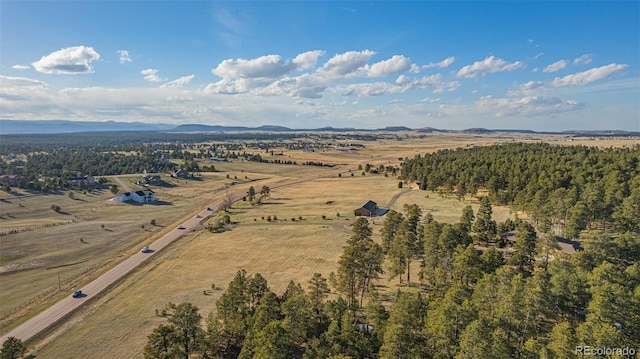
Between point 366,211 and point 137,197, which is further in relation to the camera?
point 137,197

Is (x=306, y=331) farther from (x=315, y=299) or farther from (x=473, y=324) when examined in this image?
(x=473, y=324)

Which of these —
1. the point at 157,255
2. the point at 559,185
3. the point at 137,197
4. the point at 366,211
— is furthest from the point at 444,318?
the point at 137,197

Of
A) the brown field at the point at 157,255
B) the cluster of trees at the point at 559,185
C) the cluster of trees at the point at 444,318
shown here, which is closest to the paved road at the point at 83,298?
the brown field at the point at 157,255

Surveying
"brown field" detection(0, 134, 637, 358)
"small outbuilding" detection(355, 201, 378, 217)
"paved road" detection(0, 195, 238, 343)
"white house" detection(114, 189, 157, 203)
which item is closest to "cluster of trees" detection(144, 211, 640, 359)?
"brown field" detection(0, 134, 637, 358)

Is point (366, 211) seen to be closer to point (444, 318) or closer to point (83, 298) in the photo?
point (83, 298)

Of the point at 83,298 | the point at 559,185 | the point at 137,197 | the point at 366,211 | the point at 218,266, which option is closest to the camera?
the point at 83,298

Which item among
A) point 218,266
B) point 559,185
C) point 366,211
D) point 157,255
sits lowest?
point 157,255

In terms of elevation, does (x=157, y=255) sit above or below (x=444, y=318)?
below
